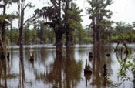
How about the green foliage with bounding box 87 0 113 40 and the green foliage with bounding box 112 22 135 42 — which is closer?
the green foliage with bounding box 112 22 135 42

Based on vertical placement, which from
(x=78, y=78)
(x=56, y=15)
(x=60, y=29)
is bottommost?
(x=78, y=78)

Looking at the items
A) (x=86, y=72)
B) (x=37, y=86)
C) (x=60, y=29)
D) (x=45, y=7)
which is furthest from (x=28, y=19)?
(x=37, y=86)

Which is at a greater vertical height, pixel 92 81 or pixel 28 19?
pixel 28 19

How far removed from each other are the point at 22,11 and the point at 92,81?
3211 cm

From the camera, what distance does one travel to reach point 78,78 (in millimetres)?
13844

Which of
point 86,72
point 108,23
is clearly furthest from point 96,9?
point 86,72

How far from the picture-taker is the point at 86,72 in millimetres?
15477

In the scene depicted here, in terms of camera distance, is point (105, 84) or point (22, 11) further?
point (22, 11)

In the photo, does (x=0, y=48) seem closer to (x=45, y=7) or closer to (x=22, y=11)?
(x=45, y=7)

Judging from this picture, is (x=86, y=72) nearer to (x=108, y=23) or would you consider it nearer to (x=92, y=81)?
(x=92, y=81)

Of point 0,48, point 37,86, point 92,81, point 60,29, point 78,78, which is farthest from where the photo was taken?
point 60,29

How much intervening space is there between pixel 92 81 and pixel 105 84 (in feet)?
3.66

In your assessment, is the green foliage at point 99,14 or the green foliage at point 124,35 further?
the green foliage at point 99,14

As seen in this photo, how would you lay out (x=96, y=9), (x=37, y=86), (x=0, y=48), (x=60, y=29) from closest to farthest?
(x=37, y=86)
(x=0, y=48)
(x=60, y=29)
(x=96, y=9)
